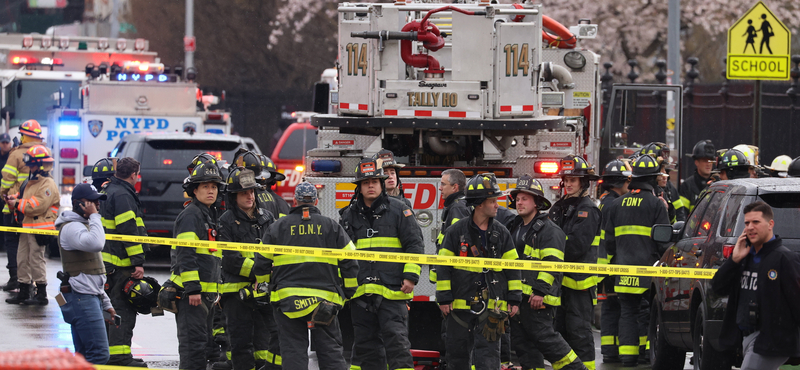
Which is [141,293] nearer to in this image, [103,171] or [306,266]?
[103,171]

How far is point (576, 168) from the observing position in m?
8.98

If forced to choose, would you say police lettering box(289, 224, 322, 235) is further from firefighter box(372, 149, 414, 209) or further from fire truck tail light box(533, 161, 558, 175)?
fire truck tail light box(533, 161, 558, 175)

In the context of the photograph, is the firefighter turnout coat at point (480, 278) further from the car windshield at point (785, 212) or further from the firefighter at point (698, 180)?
the firefighter at point (698, 180)

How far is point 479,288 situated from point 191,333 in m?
2.22

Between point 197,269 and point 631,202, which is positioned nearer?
point 197,269

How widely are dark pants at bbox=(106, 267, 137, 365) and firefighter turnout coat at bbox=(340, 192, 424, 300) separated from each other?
2067 mm

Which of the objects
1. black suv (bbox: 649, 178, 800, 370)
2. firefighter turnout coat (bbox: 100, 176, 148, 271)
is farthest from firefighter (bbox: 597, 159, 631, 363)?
firefighter turnout coat (bbox: 100, 176, 148, 271)

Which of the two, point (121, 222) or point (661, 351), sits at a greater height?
point (121, 222)

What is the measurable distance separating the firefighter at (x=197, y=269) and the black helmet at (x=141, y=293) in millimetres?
490

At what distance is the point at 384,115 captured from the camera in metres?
9.70

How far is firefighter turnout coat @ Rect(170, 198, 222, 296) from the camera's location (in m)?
8.11

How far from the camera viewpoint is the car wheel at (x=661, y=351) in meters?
8.73

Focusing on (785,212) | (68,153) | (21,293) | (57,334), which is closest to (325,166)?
(57,334)

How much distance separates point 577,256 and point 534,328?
1188 millimetres
